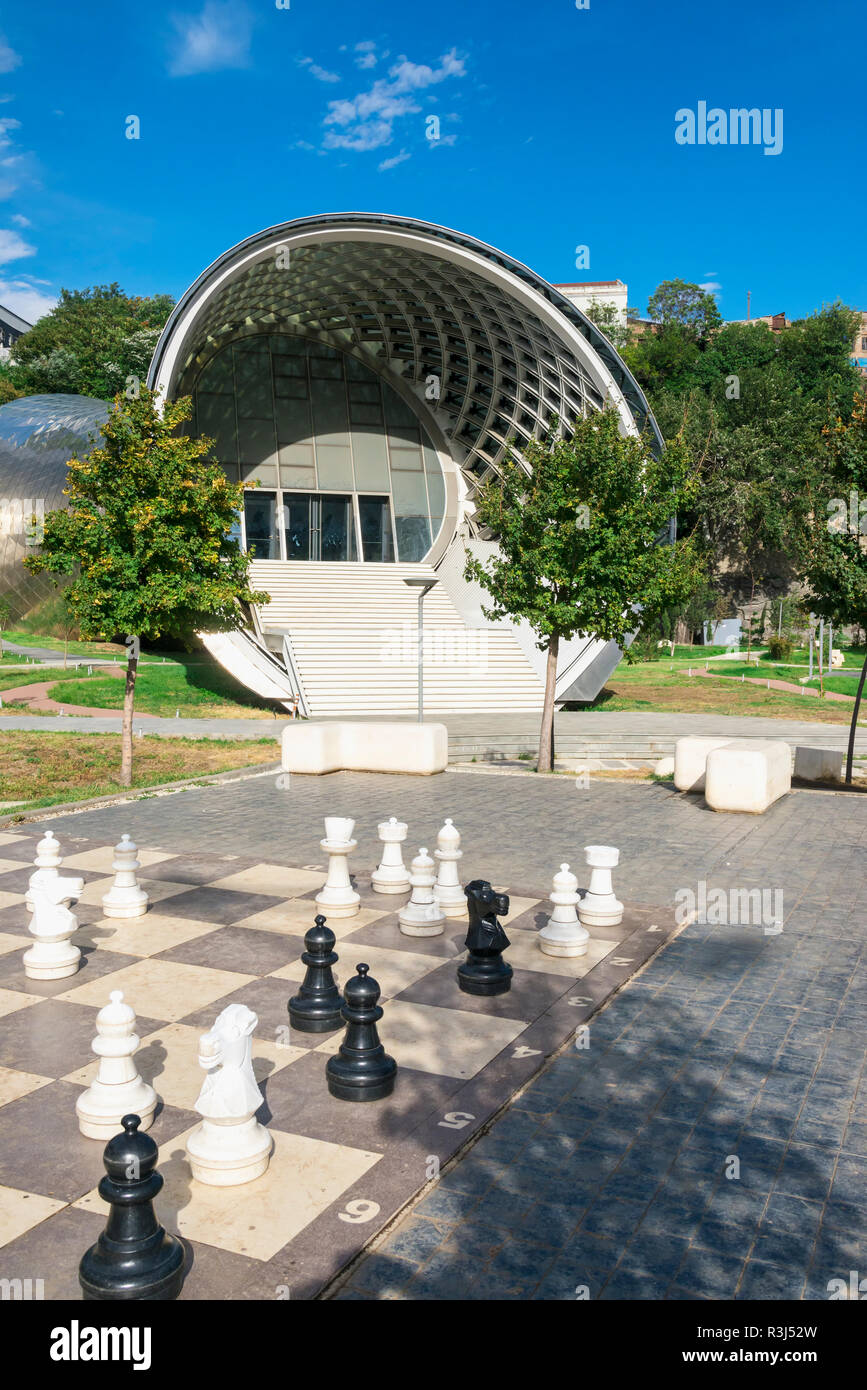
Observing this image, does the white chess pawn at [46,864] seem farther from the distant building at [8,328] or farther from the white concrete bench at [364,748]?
the distant building at [8,328]

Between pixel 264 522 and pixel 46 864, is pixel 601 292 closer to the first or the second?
pixel 264 522

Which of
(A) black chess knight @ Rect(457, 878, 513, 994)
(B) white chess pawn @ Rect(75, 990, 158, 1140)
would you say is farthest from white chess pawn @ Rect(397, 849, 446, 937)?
(B) white chess pawn @ Rect(75, 990, 158, 1140)

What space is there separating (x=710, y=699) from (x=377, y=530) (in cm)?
Answer: 1670

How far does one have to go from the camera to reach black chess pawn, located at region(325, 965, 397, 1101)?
5117mm

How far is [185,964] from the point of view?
7.05m

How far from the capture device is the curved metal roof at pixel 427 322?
2708 centimetres

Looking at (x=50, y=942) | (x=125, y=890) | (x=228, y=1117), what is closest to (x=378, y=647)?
(x=125, y=890)

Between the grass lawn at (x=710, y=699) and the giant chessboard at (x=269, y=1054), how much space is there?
A: 19.3 meters

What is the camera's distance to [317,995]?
600cm

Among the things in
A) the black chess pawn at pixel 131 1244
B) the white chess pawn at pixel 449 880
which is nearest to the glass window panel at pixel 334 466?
the white chess pawn at pixel 449 880

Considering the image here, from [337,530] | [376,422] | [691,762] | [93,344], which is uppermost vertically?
[93,344]

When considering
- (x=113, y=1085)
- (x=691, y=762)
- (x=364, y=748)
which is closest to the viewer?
(x=113, y=1085)
